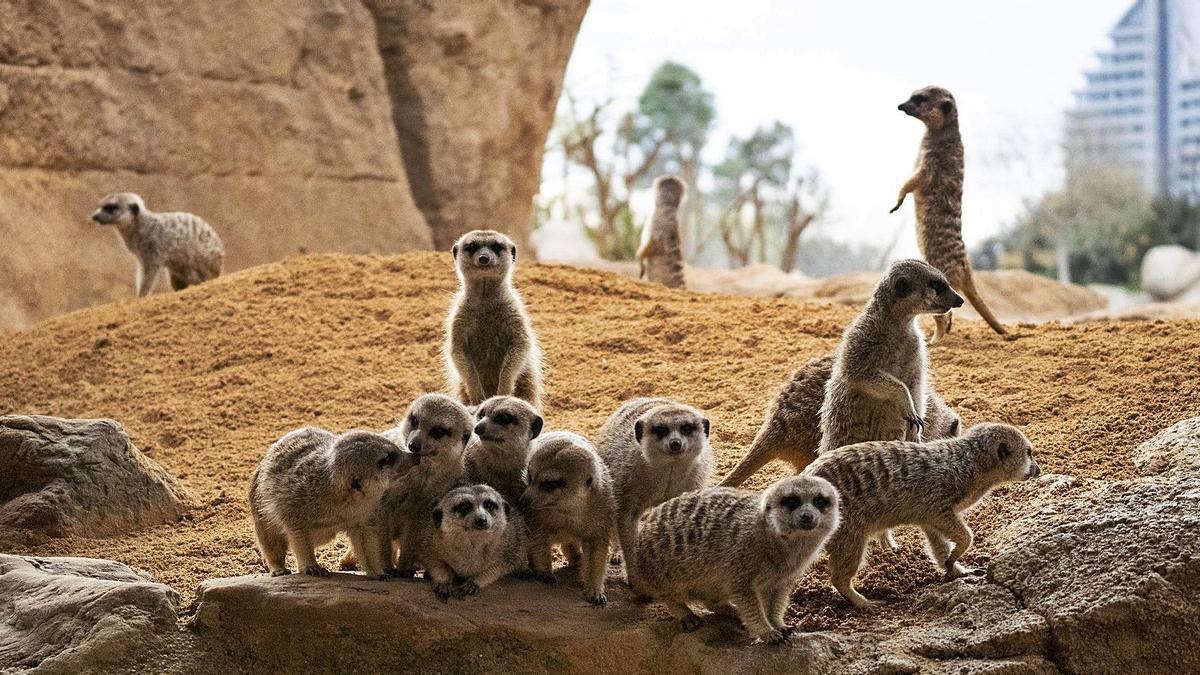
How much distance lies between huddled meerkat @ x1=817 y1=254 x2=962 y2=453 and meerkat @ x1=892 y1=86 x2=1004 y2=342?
74.7 inches

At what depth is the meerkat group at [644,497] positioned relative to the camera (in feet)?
9.15

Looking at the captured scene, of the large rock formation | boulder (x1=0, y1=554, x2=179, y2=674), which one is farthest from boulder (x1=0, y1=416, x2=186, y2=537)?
the large rock formation

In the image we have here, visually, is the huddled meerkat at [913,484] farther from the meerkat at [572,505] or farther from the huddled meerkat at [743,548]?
the meerkat at [572,505]

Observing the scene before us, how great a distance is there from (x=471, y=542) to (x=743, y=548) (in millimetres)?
637

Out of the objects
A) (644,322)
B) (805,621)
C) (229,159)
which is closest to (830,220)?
(229,159)

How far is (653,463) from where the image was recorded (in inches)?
126

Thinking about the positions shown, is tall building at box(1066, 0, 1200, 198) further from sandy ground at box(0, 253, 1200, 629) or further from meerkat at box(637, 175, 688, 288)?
sandy ground at box(0, 253, 1200, 629)

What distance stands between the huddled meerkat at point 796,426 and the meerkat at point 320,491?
121cm

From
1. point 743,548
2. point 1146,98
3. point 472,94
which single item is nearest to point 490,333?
point 743,548

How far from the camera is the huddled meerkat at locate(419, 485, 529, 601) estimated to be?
280 cm

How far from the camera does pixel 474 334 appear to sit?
168 inches

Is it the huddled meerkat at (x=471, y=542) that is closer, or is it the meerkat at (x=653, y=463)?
the huddled meerkat at (x=471, y=542)

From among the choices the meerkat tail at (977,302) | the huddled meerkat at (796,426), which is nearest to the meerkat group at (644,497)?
the huddled meerkat at (796,426)

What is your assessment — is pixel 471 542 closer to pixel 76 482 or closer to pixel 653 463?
pixel 653 463
